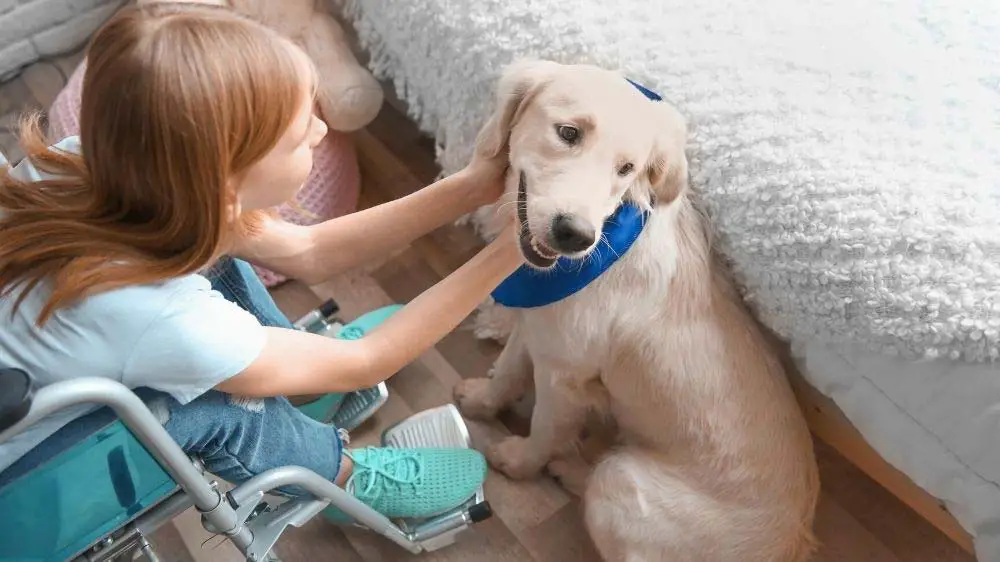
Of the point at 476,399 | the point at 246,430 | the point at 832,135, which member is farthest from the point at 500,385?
the point at 832,135

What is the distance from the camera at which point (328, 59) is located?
1751 millimetres

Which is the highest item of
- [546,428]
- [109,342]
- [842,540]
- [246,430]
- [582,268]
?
[109,342]

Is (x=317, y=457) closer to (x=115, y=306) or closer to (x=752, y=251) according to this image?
(x=115, y=306)

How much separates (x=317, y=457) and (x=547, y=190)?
0.56m

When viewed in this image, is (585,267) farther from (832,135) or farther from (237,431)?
(237,431)

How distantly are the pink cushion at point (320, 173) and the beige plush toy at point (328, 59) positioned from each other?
64 millimetres

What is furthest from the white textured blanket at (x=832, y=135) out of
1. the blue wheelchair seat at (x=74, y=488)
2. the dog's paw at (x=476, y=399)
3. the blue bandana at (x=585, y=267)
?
the blue wheelchair seat at (x=74, y=488)

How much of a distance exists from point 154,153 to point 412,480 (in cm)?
79

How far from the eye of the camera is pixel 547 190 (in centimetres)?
100

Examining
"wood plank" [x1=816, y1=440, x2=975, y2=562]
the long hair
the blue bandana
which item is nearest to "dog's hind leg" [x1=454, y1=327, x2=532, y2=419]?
the blue bandana

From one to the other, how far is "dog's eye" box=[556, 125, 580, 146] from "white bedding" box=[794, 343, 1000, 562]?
482mm

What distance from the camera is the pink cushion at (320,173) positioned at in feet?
5.64

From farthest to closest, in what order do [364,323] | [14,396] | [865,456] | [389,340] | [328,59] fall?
[328,59], [364,323], [865,456], [389,340], [14,396]

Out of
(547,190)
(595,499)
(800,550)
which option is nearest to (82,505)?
(547,190)
